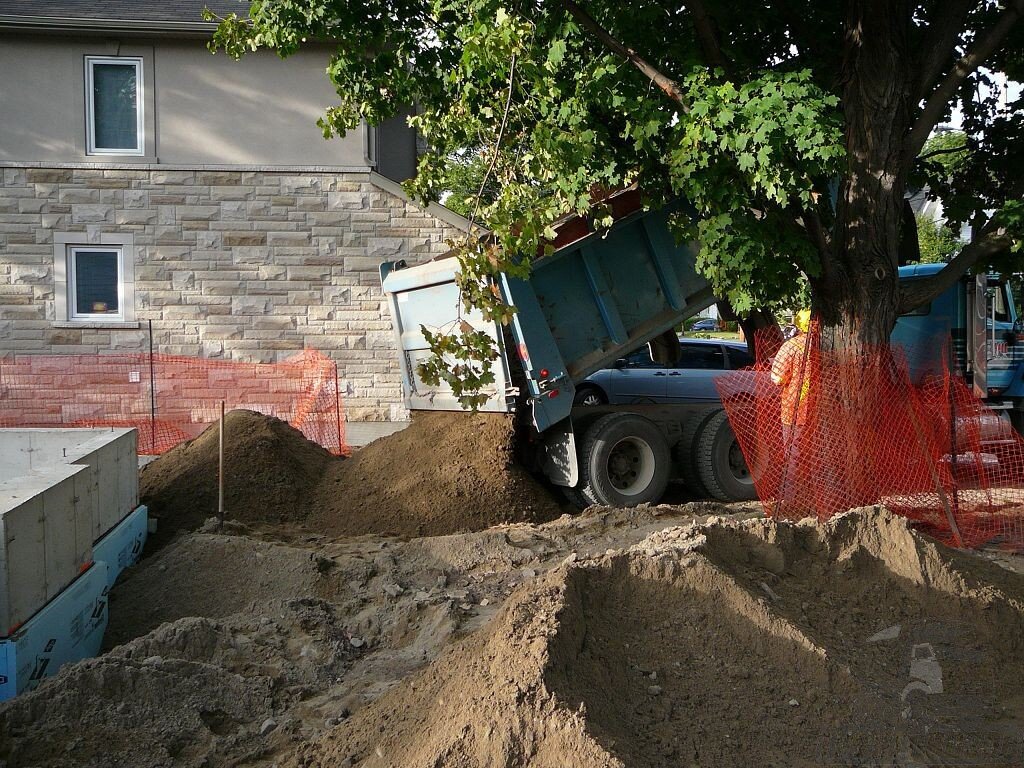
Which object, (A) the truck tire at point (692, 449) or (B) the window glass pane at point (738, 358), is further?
(B) the window glass pane at point (738, 358)

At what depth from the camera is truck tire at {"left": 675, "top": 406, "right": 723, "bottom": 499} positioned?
9.95m

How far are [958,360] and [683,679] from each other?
8637mm

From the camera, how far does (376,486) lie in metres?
→ 9.17

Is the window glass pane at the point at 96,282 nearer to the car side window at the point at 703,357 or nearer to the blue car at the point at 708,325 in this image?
the car side window at the point at 703,357

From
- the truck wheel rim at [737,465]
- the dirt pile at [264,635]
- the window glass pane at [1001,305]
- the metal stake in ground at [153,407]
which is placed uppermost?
the window glass pane at [1001,305]

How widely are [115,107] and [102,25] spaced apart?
1.19 m

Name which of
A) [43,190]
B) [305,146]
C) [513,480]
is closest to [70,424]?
Answer: [43,190]

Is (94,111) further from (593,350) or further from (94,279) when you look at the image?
(593,350)

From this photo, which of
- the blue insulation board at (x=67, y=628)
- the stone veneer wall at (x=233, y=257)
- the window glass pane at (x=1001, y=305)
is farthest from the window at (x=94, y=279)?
the window glass pane at (x=1001, y=305)

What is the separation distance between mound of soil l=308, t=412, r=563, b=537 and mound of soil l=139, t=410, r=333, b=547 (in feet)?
1.12

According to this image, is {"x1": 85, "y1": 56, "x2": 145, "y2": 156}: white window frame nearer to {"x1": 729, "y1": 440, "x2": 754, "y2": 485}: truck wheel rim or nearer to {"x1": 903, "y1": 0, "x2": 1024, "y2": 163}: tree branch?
{"x1": 729, "y1": 440, "x2": 754, "y2": 485}: truck wheel rim

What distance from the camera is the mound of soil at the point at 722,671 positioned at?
3631mm

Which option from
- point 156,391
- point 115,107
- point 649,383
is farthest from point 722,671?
point 115,107

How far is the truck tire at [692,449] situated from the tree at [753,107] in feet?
6.88
